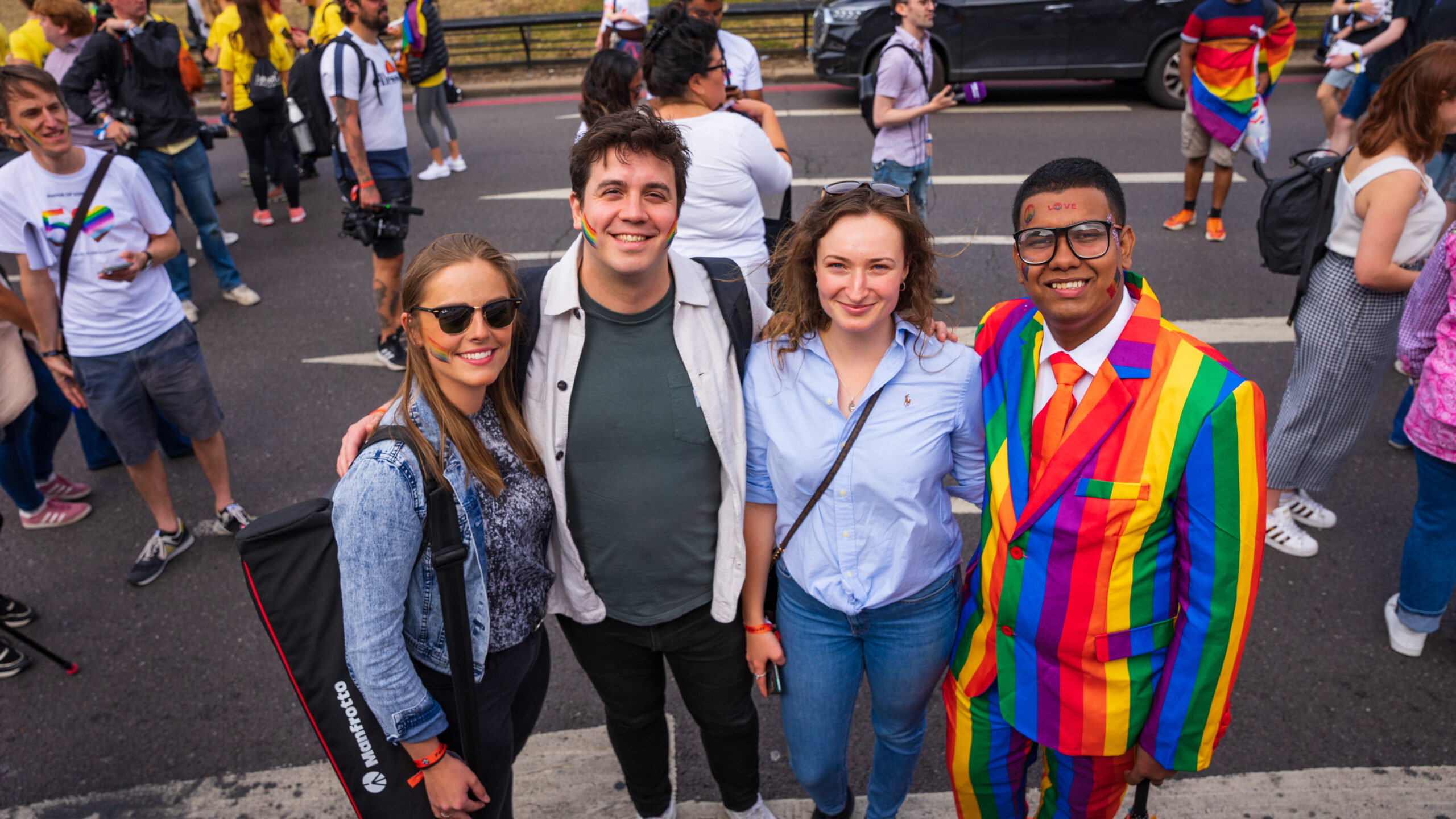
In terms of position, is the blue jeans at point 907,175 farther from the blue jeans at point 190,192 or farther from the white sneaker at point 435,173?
the white sneaker at point 435,173

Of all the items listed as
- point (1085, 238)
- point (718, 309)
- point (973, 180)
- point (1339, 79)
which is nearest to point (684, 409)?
point (718, 309)

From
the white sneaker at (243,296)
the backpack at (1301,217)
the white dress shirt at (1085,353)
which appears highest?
the white dress shirt at (1085,353)

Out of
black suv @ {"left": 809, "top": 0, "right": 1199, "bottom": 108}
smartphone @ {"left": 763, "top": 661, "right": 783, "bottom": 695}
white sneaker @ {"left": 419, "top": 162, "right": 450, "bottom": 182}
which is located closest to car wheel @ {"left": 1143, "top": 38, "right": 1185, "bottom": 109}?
black suv @ {"left": 809, "top": 0, "right": 1199, "bottom": 108}

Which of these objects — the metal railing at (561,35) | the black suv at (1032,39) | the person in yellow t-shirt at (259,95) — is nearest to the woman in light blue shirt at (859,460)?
the person in yellow t-shirt at (259,95)

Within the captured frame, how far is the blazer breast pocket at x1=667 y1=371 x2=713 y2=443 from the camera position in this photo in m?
2.21

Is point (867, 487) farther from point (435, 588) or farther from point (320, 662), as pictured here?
point (320, 662)

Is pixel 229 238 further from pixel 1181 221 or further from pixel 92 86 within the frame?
pixel 1181 221

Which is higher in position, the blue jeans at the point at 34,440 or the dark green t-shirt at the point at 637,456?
the dark green t-shirt at the point at 637,456

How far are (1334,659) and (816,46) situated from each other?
28.0 feet

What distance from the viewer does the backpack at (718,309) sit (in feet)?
7.30

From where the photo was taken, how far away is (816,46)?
10195mm

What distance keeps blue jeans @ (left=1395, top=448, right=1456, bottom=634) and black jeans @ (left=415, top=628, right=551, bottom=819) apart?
307cm

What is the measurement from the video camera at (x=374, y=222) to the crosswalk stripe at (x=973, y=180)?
2.73 m

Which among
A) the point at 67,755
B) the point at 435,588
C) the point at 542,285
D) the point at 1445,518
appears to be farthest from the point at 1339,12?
the point at 67,755
